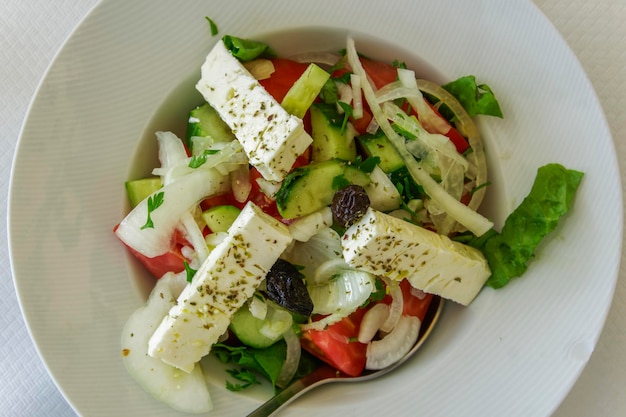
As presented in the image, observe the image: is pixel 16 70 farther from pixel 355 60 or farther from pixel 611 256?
pixel 611 256

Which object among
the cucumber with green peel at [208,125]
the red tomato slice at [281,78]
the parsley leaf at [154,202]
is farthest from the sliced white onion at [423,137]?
the parsley leaf at [154,202]

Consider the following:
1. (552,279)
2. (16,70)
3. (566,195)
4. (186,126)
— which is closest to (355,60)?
(186,126)

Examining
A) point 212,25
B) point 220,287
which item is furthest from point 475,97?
point 220,287

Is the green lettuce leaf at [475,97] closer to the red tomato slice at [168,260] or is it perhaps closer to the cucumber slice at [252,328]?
the cucumber slice at [252,328]

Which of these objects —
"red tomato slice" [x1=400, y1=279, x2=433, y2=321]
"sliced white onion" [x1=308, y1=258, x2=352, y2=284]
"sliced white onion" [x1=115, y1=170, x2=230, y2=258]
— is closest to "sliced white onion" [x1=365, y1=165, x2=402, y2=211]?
"sliced white onion" [x1=308, y1=258, x2=352, y2=284]

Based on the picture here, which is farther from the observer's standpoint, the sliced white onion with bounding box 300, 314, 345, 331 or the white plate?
the sliced white onion with bounding box 300, 314, 345, 331

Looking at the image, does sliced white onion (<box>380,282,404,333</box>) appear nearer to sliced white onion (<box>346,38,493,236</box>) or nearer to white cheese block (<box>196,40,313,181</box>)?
sliced white onion (<box>346,38,493,236</box>)
